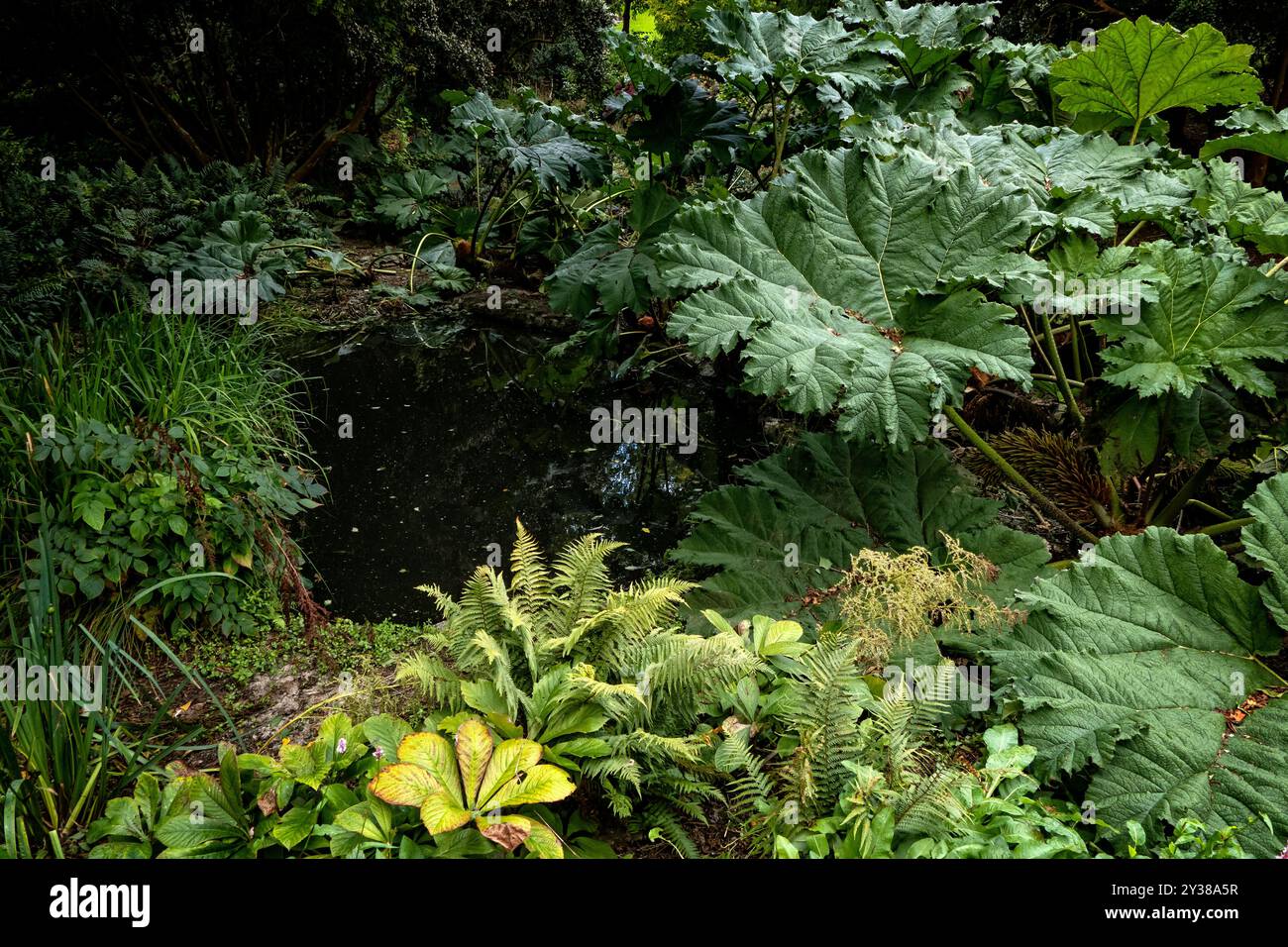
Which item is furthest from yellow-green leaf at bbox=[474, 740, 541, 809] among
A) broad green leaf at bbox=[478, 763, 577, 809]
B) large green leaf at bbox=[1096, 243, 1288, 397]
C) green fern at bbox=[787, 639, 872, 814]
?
large green leaf at bbox=[1096, 243, 1288, 397]

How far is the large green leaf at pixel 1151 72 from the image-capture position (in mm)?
3107

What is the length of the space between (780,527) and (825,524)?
15cm

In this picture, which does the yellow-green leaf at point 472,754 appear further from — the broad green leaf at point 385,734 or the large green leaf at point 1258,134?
the large green leaf at point 1258,134

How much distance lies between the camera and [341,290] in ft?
21.1

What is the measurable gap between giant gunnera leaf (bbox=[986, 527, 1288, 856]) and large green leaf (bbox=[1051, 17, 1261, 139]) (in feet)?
6.85

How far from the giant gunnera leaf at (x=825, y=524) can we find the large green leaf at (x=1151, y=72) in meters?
1.74

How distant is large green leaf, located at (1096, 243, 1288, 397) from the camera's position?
237 cm

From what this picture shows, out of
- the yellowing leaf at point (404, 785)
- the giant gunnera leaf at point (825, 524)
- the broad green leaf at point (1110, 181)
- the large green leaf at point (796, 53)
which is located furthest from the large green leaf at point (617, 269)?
the yellowing leaf at point (404, 785)

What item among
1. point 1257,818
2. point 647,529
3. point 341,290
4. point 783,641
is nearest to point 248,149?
point 341,290

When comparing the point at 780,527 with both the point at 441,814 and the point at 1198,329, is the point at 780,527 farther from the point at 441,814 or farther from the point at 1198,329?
the point at 441,814

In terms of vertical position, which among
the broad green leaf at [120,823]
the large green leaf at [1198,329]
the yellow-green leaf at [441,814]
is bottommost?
the broad green leaf at [120,823]

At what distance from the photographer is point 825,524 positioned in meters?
2.77

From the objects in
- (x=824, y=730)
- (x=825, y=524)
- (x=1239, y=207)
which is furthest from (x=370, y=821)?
(x=1239, y=207)

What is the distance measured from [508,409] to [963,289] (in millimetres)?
2713
